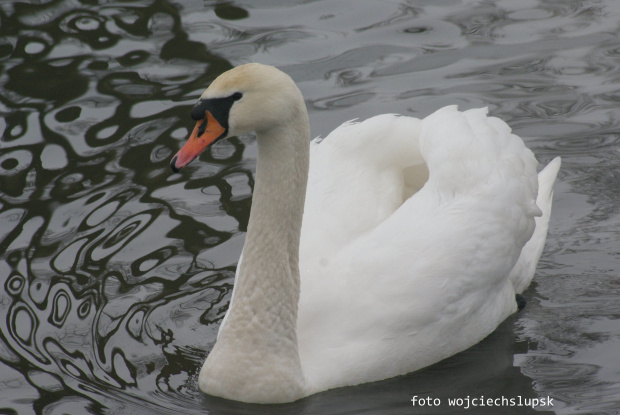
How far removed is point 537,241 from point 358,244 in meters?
1.67

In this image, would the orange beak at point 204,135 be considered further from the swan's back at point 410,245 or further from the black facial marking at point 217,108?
the swan's back at point 410,245

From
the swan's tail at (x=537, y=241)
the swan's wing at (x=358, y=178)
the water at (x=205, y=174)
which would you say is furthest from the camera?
the swan's tail at (x=537, y=241)

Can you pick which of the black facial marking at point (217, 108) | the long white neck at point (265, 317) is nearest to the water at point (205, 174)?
the long white neck at point (265, 317)

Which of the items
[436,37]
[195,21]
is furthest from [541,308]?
[195,21]

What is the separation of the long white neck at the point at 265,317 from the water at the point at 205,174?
0.15 metres

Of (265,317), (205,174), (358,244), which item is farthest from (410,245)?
(205,174)

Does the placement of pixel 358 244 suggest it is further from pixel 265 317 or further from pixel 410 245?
pixel 265 317

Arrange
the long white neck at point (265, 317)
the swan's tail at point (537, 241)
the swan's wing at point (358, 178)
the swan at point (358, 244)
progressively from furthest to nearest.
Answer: the swan's tail at point (537, 241) → the swan's wing at point (358, 178) → the long white neck at point (265, 317) → the swan at point (358, 244)

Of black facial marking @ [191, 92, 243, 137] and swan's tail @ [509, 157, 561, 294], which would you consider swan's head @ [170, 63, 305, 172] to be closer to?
black facial marking @ [191, 92, 243, 137]

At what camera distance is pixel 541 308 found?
7.70m

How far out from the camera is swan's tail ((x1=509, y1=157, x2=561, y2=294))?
25.5ft

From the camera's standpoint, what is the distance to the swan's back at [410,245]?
6625mm

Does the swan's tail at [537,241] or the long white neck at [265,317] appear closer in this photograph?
the long white neck at [265,317]

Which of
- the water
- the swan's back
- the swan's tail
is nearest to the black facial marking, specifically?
the swan's back
